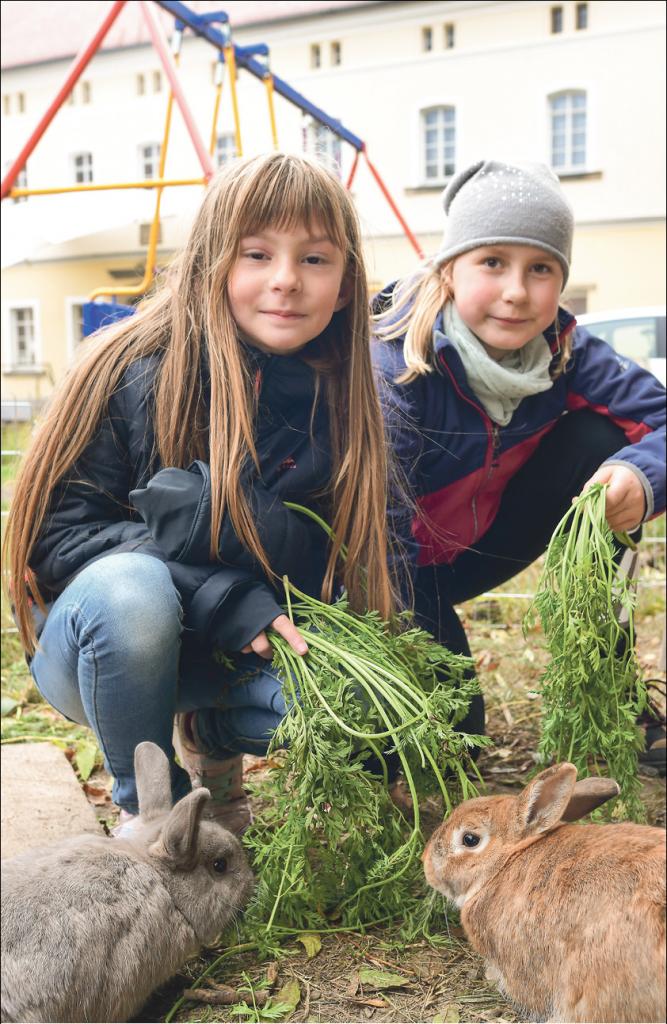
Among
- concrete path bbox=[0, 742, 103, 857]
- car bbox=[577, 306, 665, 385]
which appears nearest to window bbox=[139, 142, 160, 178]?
car bbox=[577, 306, 665, 385]

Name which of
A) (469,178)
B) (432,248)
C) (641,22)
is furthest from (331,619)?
(641,22)

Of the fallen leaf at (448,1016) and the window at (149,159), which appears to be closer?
the fallen leaf at (448,1016)

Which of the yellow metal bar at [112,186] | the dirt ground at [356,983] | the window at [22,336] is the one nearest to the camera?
the dirt ground at [356,983]

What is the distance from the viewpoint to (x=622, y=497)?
2.03 meters

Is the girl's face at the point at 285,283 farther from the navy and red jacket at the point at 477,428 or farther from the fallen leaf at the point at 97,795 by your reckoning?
the fallen leaf at the point at 97,795

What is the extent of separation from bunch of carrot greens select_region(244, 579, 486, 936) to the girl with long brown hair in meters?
0.10

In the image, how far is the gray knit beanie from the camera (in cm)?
208

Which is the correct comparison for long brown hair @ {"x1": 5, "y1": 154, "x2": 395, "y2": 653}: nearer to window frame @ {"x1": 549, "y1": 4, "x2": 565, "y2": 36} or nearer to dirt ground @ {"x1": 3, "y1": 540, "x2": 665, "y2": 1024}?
dirt ground @ {"x1": 3, "y1": 540, "x2": 665, "y2": 1024}

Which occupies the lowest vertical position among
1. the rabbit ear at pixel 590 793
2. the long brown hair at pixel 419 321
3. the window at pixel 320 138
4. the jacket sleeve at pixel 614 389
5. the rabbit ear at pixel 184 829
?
the rabbit ear at pixel 184 829

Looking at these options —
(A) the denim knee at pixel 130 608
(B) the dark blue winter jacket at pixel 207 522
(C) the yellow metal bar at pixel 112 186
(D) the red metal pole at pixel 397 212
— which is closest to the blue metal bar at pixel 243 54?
(D) the red metal pole at pixel 397 212

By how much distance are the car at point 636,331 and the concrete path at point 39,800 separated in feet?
6.24

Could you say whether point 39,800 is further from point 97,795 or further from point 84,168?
point 84,168

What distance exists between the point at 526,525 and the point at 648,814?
2.41ft

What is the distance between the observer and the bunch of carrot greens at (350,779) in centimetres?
170
